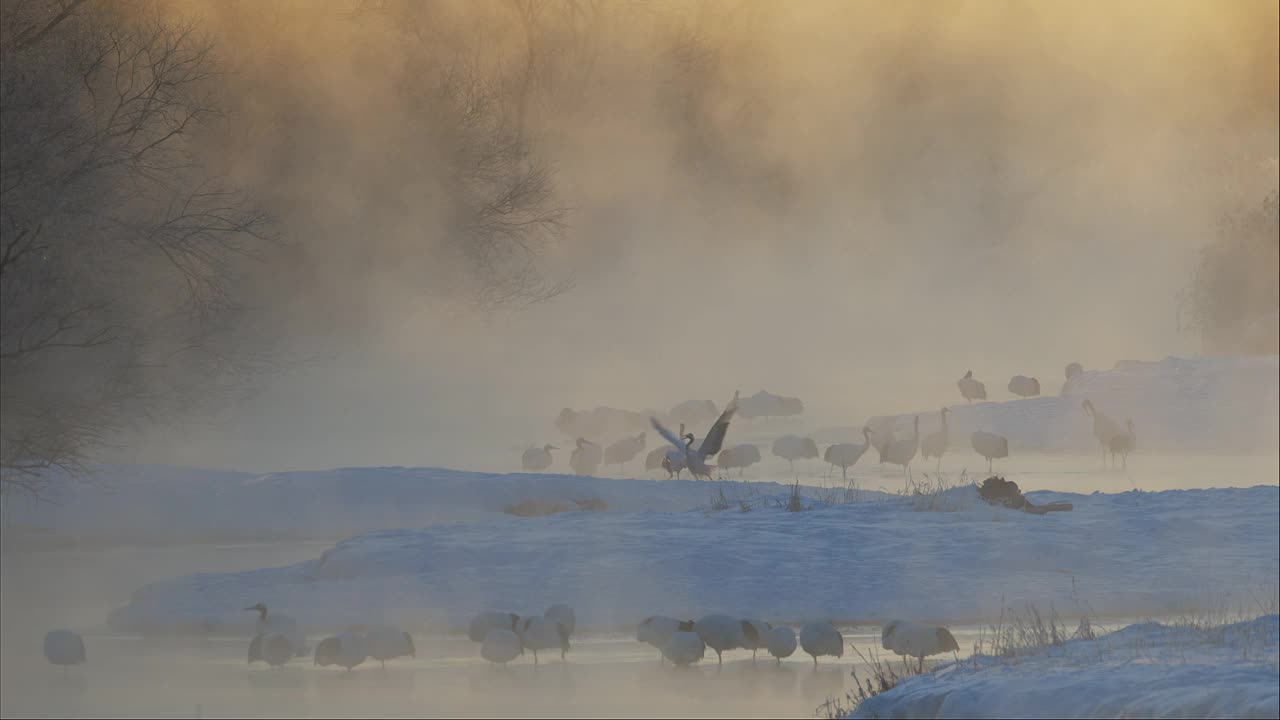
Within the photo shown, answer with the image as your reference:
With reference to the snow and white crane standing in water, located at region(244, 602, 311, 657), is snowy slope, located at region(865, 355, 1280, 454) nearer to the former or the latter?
white crane standing in water, located at region(244, 602, 311, 657)

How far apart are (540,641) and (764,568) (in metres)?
2.13

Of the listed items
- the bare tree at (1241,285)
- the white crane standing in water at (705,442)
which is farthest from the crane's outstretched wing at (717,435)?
the bare tree at (1241,285)

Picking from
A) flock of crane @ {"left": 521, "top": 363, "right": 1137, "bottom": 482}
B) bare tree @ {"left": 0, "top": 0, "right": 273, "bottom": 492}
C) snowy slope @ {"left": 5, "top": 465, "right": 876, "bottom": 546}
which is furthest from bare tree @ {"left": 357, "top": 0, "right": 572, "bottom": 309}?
bare tree @ {"left": 0, "top": 0, "right": 273, "bottom": 492}

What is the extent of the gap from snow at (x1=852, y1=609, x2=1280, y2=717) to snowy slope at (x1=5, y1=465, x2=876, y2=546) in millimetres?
6627

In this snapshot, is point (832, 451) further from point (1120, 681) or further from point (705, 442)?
point (1120, 681)

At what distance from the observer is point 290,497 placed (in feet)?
43.8

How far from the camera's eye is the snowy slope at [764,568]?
8758 millimetres

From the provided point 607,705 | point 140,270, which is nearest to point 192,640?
point 607,705

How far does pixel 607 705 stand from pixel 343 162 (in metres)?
8.61

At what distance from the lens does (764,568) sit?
9289 mm

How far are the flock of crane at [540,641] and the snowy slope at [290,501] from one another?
14.4 ft

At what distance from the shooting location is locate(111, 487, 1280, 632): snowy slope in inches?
345

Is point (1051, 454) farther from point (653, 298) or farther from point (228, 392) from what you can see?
point (228, 392)

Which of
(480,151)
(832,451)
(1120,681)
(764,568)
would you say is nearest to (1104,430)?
(832,451)
